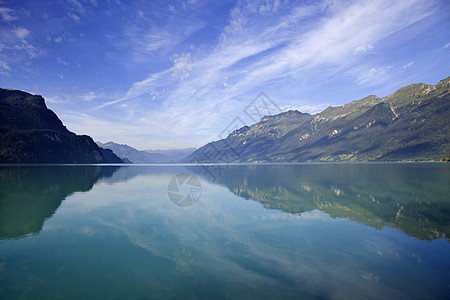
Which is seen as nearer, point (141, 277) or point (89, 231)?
point (141, 277)

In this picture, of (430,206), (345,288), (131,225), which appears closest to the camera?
(345,288)

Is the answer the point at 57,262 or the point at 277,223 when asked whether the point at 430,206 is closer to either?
the point at 277,223

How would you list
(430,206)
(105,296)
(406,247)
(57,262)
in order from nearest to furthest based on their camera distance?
(105,296) < (57,262) < (406,247) < (430,206)

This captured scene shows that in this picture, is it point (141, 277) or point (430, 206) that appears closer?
point (141, 277)

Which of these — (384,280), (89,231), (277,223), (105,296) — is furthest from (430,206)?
(89,231)

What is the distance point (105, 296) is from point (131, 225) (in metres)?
12.2

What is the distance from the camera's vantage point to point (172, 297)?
917cm

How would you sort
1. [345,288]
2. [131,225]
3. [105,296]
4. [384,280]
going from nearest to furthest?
[105,296] < [345,288] < [384,280] < [131,225]

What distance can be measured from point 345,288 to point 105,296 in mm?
9964

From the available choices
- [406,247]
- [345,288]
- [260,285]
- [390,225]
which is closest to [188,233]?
[260,285]

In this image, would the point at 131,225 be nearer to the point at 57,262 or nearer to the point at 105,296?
the point at 57,262

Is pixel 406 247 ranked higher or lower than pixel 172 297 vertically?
lower

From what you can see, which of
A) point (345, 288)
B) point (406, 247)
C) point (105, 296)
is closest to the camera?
point (105, 296)

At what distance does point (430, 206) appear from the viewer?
28.2m
